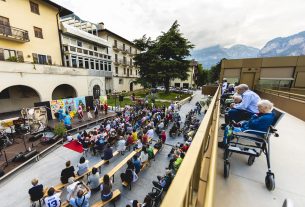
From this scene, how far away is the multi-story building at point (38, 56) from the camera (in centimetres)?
1489

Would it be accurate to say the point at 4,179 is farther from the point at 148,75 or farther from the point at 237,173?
the point at 148,75

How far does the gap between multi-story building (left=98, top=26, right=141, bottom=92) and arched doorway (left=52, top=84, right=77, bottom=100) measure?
10.3 m

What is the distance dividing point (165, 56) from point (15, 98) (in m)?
26.6

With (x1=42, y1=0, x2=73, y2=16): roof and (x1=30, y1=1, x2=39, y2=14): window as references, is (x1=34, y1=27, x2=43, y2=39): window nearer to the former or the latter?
(x1=30, y1=1, x2=39, y2=14): window

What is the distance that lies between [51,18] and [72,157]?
20.8 metres

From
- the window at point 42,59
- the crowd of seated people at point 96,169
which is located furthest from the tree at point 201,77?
the window at point 42,59

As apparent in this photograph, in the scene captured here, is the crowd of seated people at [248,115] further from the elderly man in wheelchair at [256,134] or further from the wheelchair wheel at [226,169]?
the wheelchair wheel at [226,169]

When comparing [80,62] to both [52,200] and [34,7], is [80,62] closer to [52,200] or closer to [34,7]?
[34,7]

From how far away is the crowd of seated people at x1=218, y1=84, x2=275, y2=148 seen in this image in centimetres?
297

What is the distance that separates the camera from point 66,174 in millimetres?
6672

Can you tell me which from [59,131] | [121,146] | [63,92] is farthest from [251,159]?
[63,92]

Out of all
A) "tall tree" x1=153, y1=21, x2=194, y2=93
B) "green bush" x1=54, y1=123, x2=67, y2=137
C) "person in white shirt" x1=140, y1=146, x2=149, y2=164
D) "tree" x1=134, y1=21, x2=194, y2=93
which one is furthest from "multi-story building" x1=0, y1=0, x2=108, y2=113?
"person in white shirt" x1=140, y1=146, x2=149, y2=164

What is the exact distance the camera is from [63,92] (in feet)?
74.9

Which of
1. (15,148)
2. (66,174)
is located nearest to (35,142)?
(15,148)
